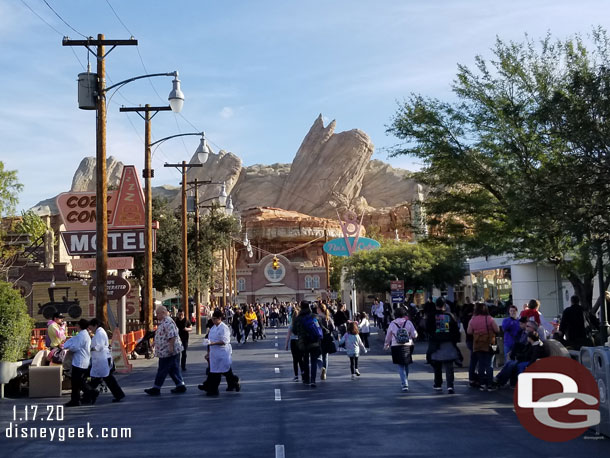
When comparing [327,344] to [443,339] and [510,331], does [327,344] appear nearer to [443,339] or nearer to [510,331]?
[443,339]

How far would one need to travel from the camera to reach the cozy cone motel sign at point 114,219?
90.8ft

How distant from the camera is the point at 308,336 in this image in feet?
51.6

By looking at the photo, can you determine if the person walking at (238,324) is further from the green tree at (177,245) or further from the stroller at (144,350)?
the green tree at (177,245)

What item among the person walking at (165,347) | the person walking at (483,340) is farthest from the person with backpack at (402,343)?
the person walking at (165,347)

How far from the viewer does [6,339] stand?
1611 centimetres

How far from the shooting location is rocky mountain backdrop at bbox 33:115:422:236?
152250 millimetres

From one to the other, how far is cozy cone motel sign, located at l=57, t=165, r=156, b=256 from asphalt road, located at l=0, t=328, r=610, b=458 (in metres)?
11.4

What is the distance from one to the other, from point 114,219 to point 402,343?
16.3 meters

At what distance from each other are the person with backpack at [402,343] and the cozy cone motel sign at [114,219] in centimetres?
1461

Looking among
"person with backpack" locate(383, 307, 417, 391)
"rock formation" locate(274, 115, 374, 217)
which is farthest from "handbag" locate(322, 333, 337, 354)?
"rock formation" locate(274, 115, 374, 217)

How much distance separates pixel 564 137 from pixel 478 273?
36386 mm

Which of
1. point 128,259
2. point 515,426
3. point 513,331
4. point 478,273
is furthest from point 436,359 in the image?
point 478,273

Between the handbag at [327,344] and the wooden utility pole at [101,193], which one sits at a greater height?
the wooden utility pole at [101,193]

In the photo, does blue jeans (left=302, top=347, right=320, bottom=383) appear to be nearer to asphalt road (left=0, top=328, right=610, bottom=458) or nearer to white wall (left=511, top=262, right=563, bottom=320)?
asphalt road (left=0, top=328, right=610, bottom=458)
